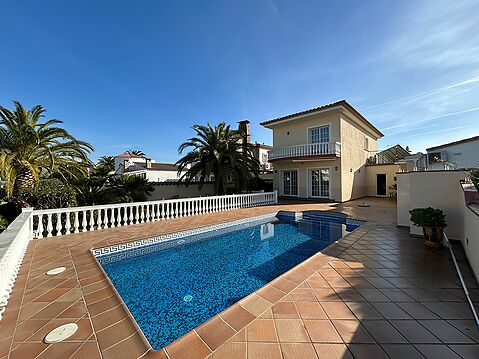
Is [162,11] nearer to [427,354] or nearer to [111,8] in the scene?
[111,8]

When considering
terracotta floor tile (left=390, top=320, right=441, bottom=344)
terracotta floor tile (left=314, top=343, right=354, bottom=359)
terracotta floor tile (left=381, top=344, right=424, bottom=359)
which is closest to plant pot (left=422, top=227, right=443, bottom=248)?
terracotta floor tile (left=390, top=320, right=441, bottom=344)

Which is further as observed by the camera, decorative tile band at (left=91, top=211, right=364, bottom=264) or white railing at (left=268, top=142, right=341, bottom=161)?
white railing at (left=268, top=142, right=341, bottom=161)

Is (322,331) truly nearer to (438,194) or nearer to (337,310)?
(337,310)

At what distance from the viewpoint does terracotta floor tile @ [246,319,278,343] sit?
2.16 m

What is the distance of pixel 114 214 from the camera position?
294 inches

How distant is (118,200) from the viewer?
9953 millimetres

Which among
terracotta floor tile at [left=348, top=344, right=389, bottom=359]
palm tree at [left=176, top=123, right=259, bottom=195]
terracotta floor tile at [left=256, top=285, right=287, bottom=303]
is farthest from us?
palm tree at [left=176, top=123, right=259, bottom=195]

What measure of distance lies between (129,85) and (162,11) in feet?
17.1

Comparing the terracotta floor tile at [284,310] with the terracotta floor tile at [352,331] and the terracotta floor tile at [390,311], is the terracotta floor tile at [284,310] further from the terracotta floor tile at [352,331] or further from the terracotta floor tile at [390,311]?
the terracotta floor tile at [390,311]

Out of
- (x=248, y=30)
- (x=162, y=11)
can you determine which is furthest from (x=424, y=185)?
(x=162, y=11)

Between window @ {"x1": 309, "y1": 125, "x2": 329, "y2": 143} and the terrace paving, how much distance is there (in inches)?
491

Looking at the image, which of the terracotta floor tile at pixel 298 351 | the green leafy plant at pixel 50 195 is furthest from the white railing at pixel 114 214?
the terracotta floor tile at pixel 298 351

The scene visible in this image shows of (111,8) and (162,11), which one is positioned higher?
(162,11)

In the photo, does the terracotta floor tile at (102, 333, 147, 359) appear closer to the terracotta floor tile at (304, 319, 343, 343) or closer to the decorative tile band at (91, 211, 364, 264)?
the terracotta floor tile at (304, 319, 343, 343)
